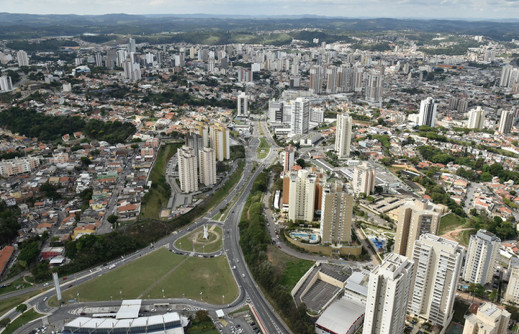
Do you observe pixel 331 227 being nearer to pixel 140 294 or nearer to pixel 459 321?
pixel 459 321

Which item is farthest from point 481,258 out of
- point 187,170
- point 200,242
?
point 187,170

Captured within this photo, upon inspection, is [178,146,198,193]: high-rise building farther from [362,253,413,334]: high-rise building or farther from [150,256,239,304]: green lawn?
[362,253,413,334]: high-rise building

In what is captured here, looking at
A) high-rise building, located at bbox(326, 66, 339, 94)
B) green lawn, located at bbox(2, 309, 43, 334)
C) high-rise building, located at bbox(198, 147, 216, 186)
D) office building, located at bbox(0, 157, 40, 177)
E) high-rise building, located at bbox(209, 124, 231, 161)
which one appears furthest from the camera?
high-rise building, located at bbox(326, 66, 339, 94)

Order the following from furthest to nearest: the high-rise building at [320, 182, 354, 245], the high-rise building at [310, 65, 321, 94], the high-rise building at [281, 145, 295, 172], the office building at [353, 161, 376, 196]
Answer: the high-rise building at [310, 65, 321, 94] → the high-rise building at [281, 145, 295, 172] → the office building at [353, 161, 376, 196] → the high-rise building at [320, 182, 354, 245]

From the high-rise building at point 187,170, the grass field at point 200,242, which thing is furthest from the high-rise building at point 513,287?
the high-rise building at point 187,170

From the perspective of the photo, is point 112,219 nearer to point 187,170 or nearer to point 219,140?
point 187,170

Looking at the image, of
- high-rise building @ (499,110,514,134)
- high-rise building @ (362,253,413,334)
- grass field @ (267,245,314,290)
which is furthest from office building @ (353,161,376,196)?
high-rise building @ (499,110,514,134)

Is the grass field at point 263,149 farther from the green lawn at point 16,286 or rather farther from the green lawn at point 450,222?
the green lawn at point 16,286
